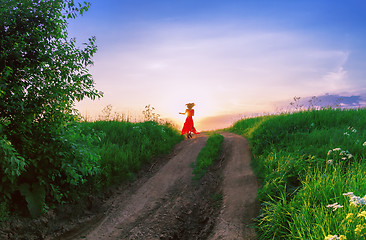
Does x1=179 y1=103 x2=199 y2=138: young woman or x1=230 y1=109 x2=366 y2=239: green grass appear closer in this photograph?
x1=230 y1=109 x2=366 y2=239: green grass

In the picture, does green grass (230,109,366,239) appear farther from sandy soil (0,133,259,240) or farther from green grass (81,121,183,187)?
green grass (81,121,183,187)

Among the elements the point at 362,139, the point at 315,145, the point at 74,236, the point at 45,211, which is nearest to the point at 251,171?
the point at 315,145

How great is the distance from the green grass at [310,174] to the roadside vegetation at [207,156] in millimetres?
1869

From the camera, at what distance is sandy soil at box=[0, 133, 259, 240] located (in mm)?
6863

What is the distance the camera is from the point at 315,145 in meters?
10.2

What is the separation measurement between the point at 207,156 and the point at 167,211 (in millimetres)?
4574

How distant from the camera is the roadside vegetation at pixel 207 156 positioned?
10547 millimetres

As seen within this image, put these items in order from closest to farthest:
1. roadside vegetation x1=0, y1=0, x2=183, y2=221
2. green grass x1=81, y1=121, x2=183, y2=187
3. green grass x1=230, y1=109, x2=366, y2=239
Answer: green grass x1=230, y1=109, x2=366, y2=239 → roadside vegetation x1=0, y1=0, x2=183, y2=221 → green grass x1=81, y1=121, x2=183, y2=187

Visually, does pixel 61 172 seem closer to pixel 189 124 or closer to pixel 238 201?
pixel 238 201

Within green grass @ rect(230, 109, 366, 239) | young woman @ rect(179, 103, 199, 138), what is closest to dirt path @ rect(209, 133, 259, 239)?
green grass @ rect(230, 109, 366, 239)

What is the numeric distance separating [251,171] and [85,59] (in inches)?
284

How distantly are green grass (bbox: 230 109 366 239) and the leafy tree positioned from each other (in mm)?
5562

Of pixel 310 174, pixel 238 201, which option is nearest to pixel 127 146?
pixel 238 201

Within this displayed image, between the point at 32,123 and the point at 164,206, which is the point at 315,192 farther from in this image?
the point at 32,123
